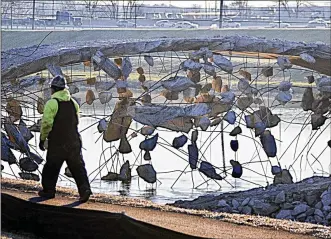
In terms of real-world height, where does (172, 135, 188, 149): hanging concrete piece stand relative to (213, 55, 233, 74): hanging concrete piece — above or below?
below

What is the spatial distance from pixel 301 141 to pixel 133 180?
23.1ft

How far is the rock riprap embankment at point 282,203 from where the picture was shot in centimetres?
1465

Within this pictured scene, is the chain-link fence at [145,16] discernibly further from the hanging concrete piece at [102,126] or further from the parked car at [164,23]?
the hanging concrete piece at [102,126]

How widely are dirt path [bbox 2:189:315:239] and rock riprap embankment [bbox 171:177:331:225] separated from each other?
3.43 metres

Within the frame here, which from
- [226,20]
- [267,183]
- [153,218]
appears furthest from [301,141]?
[226,20]

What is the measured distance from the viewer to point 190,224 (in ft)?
35.3

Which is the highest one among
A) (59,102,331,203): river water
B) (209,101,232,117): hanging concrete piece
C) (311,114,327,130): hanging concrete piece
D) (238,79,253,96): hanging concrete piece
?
(238,79,253,96): hanging concrete piece

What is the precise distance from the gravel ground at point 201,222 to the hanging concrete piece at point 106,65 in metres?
5.63

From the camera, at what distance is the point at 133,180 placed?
19.2 metres

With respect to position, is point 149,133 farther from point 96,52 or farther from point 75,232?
point 75,232

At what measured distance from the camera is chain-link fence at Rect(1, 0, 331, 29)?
54156mm

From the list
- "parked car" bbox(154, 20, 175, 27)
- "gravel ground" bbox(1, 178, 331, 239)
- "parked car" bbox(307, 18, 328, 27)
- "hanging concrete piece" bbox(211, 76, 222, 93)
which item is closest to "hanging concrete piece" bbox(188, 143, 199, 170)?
"hanging concrete piece" bbox(211, 76, 222, 93)

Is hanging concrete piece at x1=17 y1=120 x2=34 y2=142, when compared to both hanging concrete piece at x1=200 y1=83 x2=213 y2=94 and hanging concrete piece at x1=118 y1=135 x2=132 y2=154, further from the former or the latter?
hanging concrete piece at x1=200 y1=83 x2=213 y2=94

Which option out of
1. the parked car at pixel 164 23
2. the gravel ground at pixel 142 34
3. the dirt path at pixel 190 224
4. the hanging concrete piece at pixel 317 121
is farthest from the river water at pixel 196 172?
the parked car at pixel 164 23
